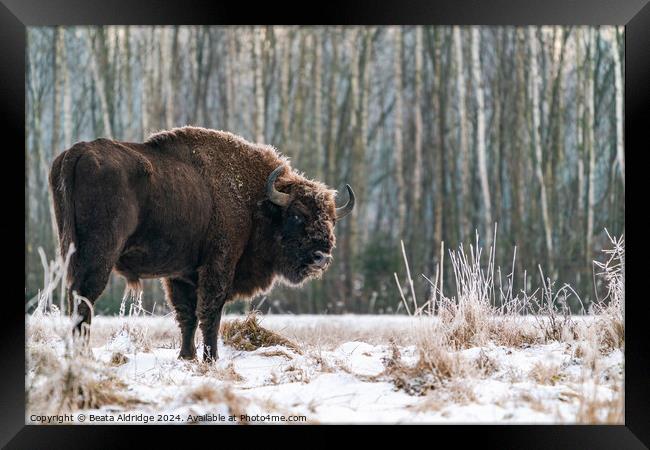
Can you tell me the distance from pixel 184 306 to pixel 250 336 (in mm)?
725

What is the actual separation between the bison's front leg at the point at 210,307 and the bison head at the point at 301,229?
0.83 m

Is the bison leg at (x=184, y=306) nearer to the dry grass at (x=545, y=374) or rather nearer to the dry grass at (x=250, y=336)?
the dry grass at (x=250, y=336)

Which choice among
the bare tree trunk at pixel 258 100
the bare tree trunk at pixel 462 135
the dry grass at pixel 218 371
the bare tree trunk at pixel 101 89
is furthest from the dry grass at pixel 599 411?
the bare tree trunk at pixel 101 89

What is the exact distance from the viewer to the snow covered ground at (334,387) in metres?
4.69

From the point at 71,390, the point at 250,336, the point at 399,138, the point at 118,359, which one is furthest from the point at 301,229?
the point at 399,138

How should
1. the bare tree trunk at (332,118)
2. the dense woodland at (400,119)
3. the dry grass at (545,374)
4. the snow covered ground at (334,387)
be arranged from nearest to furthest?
the snow covered ground at (334,387) → the dry grass at (545,374) → the dense woodland at (400,119) → the bare tree trunk at (332,118)

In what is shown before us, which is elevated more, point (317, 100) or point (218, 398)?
point (317, 100)

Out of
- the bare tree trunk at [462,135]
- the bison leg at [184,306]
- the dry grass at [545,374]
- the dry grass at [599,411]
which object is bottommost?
the dry grass at [599,411]


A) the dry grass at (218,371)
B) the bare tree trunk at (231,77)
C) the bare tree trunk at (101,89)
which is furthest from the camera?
the bare tree trunk at (231,77)

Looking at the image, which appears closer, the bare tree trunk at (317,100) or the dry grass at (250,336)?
the dry grass at (250,336)

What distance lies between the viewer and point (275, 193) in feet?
24.6
